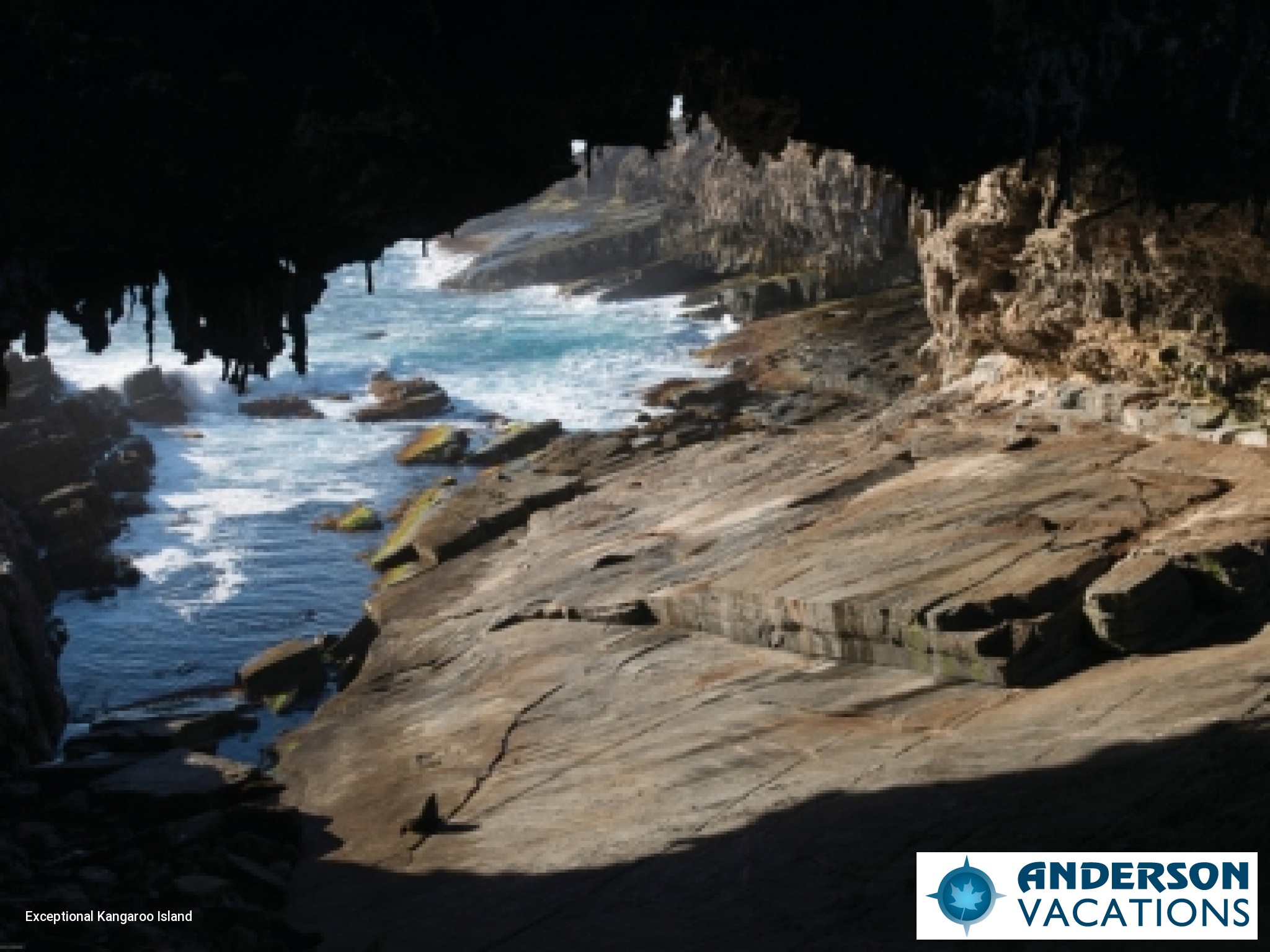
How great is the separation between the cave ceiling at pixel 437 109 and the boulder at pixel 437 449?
3049cm

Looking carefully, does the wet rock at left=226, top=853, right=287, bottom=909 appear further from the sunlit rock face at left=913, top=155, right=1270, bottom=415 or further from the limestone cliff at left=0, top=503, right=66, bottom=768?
the sunlit rock face at left=913, top=155, right=1270, bottom=415

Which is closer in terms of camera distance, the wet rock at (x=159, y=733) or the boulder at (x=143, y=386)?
the wet rock at (x=159, y=733)

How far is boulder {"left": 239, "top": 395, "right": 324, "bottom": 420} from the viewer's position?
56125mm

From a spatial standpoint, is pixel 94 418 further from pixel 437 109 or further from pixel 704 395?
pixel 437 109

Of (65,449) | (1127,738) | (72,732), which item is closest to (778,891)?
(1127,738)

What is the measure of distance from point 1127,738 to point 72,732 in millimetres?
20055

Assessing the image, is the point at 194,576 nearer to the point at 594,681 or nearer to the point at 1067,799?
the point at 594,681

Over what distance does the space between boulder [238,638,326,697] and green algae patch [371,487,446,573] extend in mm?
6000

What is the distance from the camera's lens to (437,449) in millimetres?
45688

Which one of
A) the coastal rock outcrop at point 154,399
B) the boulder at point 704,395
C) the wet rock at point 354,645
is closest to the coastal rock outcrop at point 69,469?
the coastal rock outcrop at point 154,399

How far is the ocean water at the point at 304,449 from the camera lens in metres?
30.1

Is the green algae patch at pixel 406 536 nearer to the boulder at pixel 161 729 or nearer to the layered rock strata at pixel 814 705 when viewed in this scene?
the layered rock strata at pixel 814 705

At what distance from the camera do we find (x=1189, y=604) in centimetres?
1598

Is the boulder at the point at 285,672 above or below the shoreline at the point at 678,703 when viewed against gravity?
below
